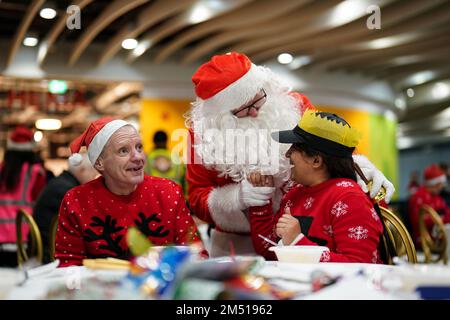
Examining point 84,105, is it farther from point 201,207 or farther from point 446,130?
point 446,130

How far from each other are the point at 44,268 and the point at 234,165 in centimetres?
129

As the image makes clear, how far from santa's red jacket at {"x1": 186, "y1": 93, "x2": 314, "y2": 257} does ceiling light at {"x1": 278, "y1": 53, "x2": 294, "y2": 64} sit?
8167 mm

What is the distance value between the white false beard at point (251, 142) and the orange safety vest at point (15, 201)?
2.81 metres

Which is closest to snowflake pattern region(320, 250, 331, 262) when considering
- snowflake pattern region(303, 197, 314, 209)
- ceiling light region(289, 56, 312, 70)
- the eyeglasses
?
snowflake pattern region(303, 197, 314, 209)

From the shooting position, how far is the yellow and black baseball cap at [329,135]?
2.12 metres

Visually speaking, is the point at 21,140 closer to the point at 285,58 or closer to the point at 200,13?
the point at 200,13

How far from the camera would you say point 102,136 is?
7.58ft

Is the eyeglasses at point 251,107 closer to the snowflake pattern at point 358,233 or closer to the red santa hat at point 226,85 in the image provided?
the red santa hat at point 226,85

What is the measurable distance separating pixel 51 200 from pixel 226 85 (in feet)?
5.59

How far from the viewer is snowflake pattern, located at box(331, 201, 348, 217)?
1981 mm

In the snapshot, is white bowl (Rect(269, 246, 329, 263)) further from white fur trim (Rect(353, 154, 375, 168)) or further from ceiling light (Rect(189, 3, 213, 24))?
ceiling light (Rect(189, 3, 213, 24))

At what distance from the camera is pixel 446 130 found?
2039 centimetres

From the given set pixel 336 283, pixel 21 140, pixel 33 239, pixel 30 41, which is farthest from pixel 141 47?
pixel 336 283

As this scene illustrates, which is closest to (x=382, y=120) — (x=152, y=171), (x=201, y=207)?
(x=152, y=171)
